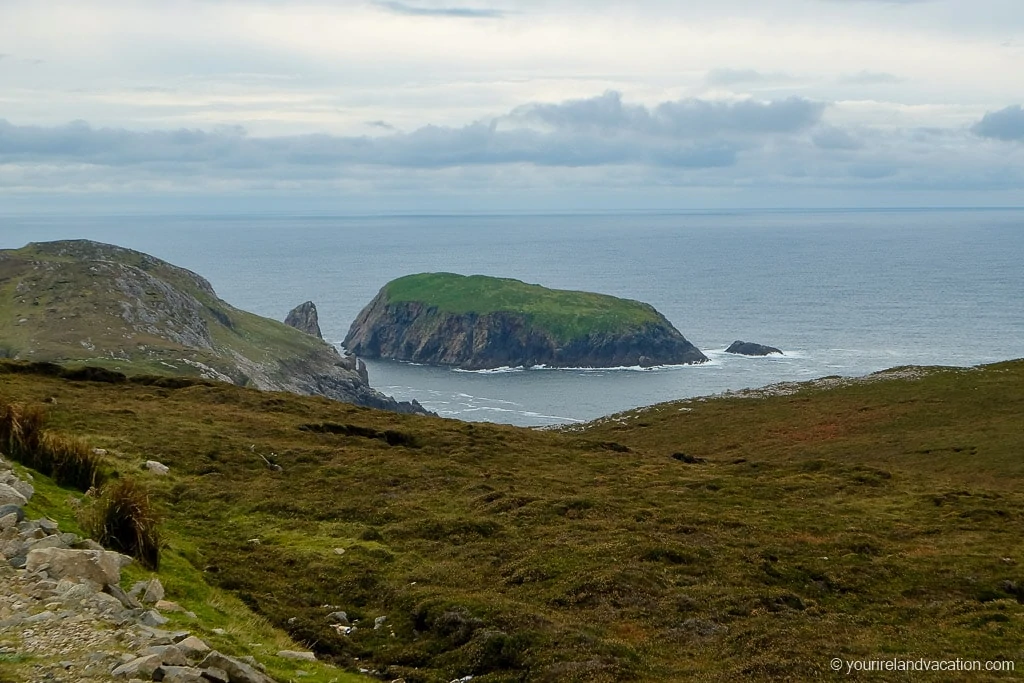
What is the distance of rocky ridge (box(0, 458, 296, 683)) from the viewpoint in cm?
1349

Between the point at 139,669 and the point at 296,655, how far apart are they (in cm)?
568

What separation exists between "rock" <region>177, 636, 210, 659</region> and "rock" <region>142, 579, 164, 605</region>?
3807mm

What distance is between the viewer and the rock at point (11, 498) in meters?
20.6

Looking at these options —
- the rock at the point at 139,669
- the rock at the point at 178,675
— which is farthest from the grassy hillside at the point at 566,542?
the rock at the point at 139,669

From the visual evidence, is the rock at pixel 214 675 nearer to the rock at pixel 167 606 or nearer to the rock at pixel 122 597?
the rock at pixel 122 597

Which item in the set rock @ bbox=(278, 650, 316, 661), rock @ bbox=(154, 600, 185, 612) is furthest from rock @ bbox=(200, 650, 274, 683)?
rock @ bbox=(154, 600, 185, 612)

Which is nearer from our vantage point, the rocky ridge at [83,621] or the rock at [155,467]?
the rocky ridge at [83,621]

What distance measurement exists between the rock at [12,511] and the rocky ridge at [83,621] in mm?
20

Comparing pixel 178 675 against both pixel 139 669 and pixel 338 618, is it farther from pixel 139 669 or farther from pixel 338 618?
pixel 338 618

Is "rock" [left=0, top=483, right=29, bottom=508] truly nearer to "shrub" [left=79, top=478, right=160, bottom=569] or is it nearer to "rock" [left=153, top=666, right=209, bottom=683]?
"shrub" [left=79, top=478, right=160, bottom=569]

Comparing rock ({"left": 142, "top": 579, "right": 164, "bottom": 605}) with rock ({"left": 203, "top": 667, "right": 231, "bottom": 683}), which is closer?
rock ({"left": 203, "top": 667, "right": 231, "bottom": 683})

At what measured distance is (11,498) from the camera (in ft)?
68.2

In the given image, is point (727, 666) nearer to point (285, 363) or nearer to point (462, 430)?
point (462, 430)

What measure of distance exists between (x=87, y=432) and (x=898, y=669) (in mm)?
32792
